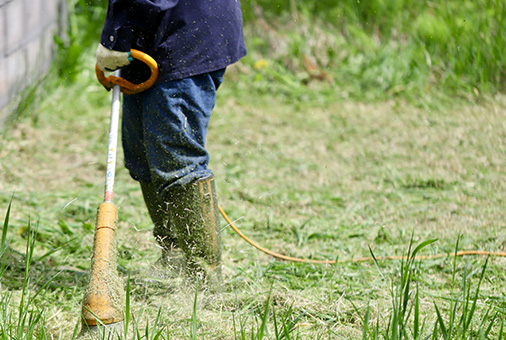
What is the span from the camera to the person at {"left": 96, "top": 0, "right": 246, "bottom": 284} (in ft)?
6.22

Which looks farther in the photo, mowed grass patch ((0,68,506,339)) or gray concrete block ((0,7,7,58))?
gray concrete block ((0,7,7,58))

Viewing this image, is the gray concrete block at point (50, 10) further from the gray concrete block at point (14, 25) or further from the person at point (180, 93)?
the person at point (180, 93)

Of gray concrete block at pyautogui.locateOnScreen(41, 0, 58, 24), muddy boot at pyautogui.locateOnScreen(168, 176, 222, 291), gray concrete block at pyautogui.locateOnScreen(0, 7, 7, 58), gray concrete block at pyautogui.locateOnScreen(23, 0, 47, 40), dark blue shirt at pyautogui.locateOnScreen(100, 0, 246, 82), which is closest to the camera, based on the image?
dark blue shirt at pyautogui.locateOnScreen(100, 0, 246, 82)

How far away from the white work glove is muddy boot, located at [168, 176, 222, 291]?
0.45 metres

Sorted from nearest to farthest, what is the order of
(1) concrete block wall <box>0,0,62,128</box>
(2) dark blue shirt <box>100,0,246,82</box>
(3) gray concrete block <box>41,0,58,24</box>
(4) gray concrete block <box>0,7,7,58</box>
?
(2) dark blue shirt <box>100,0,246,82</box> < (4) gray concrete block <box>0,7,7,58</box> < (1) concrete block wall <box>0,0,62,128</box> < (3) gray concrete block <box>41,0,58,24</box>

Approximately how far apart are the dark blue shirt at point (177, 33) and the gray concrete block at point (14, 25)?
1.79 meters

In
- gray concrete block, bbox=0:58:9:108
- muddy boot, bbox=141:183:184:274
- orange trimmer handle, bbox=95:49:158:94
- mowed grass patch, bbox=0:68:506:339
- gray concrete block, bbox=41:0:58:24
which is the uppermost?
gray concrete block, bbox=41:0:58:24

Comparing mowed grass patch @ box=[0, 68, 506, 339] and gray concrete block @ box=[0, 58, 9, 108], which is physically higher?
gray concrete block @ box=[0, 58, 9, 108]

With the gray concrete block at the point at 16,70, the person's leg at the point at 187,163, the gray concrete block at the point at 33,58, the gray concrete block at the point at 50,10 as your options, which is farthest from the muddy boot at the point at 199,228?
the gray concrete block at the point at 50,10

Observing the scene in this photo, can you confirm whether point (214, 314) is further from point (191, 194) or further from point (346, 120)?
point (346, 120)

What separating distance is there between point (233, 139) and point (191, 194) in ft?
6.28

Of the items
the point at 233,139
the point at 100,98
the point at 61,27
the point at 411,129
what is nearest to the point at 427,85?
the point at 411,129

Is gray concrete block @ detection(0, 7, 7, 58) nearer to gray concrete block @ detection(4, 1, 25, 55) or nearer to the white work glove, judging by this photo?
gray concrete block @ detection(4, 1, 25, 55)

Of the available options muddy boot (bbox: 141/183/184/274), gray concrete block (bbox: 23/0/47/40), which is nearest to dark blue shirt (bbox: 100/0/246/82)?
muddy boot (bbox: 141/183/184/274)
